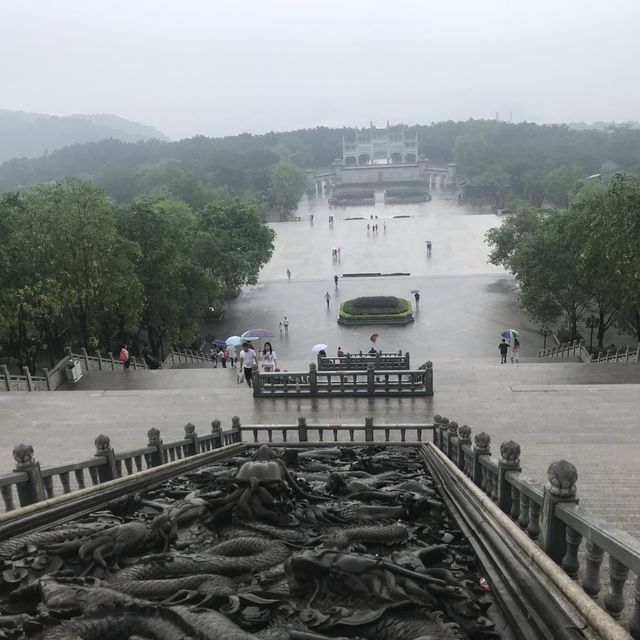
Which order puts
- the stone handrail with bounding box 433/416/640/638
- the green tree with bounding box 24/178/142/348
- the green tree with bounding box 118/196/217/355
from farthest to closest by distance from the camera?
the green tree with bounding box 118/196/217/355, the green tree with bounding box 24/178/142/348, the stone handrail with bounding box 433/416/640/638

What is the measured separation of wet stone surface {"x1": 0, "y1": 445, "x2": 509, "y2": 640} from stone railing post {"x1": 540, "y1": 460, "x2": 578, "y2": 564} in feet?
2.10

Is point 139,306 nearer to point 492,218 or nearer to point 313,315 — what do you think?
point 313,315

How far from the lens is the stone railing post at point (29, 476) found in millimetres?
6855

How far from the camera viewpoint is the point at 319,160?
434 ft

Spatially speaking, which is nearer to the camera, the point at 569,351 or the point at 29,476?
the point at 29,476

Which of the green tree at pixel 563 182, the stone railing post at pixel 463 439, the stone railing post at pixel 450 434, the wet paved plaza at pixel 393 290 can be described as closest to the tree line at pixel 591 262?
the wet paved plaza at pixel 393 290

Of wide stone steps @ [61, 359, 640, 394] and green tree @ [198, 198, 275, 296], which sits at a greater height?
green tree @ [198, 198, 275, 296]

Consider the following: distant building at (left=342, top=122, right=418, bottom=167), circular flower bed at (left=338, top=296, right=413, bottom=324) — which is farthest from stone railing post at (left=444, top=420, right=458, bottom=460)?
distant building at (left=342, top=122, right=418, bottom=167)

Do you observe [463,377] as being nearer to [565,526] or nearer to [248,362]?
[248,362]

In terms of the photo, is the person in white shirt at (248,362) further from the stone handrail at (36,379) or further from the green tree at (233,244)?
the green tree at (233,244)

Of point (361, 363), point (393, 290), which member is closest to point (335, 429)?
point (361, 363)

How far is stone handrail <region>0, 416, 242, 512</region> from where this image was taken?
684 cm

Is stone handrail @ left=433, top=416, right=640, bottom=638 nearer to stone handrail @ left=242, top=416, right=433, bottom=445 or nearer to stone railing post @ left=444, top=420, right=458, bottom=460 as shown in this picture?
stone railing post @ left=444, top=420, right=458, bottom=460

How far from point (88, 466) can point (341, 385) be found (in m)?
9.24
